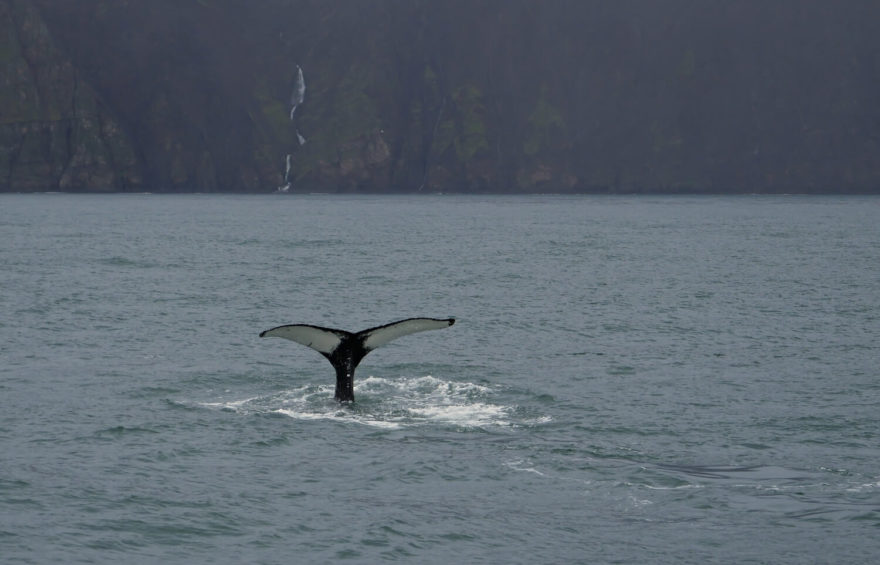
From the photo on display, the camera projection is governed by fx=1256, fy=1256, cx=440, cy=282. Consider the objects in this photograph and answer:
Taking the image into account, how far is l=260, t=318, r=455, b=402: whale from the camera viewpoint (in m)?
21.7

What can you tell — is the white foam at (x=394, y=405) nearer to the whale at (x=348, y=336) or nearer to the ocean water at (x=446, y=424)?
the ocean water at (x=446, y=424)

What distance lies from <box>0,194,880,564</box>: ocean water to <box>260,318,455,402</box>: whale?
1605 mm

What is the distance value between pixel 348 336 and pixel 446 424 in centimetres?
340

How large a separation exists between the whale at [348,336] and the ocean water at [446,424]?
160cm

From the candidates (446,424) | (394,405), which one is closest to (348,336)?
(446,424)

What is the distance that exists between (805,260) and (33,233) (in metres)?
59.0

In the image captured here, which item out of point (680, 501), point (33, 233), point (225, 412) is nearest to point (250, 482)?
point (225, 412)

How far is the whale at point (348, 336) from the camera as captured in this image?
21.7 m

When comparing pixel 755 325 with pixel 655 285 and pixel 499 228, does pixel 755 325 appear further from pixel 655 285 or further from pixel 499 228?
pixel 499 228

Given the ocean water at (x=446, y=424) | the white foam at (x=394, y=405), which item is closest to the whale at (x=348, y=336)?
the white foam at (x=394, y=405)

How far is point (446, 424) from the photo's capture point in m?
25.6

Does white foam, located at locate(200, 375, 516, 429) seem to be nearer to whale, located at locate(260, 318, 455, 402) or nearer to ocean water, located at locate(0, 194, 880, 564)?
ocean water, located at locate(0, 194, 880, 564)

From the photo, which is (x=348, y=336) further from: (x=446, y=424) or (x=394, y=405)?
(x=394, y=405)

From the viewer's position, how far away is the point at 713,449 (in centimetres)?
2394
